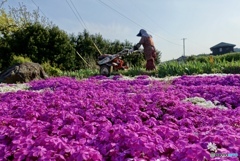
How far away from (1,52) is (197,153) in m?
22.7

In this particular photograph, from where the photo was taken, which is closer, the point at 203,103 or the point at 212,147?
the point at 212,147

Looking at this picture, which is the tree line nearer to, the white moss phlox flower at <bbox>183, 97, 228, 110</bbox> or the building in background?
the white moss phlox flower at <bbox>183, 97, 228, 110</bbox>

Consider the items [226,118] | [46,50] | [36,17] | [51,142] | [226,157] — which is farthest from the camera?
[36,17]

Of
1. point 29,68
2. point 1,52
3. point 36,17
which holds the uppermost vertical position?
point 36,17

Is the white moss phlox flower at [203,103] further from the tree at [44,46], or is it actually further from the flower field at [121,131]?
the tree at [44,46]

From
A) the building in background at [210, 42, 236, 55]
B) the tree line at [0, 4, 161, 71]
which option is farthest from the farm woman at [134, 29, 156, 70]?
the building in background at [210, 42, 236, 55]

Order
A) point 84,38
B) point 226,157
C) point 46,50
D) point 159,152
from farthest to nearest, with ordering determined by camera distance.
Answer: point 84,38, point 46,50, point 159,152, point 226,157

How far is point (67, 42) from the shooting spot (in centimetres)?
2447

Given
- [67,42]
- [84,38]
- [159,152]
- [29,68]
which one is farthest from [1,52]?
[159,152]

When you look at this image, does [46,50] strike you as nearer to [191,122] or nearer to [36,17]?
[36,17]

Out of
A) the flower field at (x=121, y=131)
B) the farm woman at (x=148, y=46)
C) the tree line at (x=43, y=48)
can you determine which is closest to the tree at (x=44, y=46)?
the tree line at (x=43, y=48)

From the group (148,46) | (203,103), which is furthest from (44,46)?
(203,103)

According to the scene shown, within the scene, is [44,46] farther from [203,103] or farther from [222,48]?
[222,48]

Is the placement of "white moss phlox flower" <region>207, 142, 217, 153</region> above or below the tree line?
below
